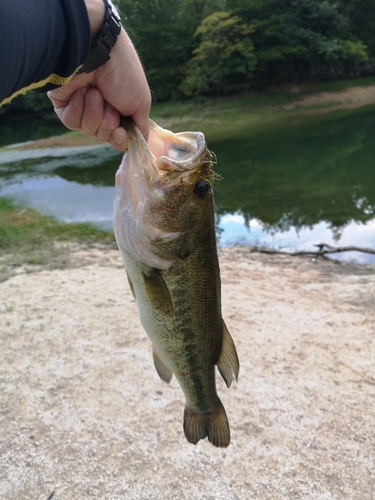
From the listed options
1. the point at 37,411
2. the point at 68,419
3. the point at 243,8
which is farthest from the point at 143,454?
the point at 243,8

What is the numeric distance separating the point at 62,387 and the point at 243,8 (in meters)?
37.0

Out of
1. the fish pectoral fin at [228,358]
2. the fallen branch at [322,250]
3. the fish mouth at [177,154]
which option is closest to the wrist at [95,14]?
the fish mouth at [177,154]

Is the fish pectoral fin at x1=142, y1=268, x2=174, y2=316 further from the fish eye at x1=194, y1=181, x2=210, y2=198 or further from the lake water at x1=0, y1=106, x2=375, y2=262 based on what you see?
the lake water at x1=0, y1=106, x2=375, y2=262

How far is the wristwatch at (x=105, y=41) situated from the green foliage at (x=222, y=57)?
34.4 meters

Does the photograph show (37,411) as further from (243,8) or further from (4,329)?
(243,8)

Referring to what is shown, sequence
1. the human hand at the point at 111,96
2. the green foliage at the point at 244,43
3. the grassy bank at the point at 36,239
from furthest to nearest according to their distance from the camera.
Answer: the green foliage at the point at 244,43 → the grassy bank at the point at 36,239 → the human hand at the point at 111,96

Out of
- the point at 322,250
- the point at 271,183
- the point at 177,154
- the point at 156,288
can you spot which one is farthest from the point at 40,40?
the point at 271,183

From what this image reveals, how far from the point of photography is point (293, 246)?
980cm

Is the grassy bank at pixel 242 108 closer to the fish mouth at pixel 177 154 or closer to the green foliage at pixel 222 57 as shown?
the green foliage at pixel 222 57

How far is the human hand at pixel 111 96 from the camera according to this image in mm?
1767

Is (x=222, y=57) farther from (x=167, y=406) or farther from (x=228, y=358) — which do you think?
(x=228, y=358)

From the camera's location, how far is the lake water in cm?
1063

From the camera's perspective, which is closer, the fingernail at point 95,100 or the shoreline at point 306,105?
the fingernail at point 95,100

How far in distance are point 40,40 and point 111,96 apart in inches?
25.6
